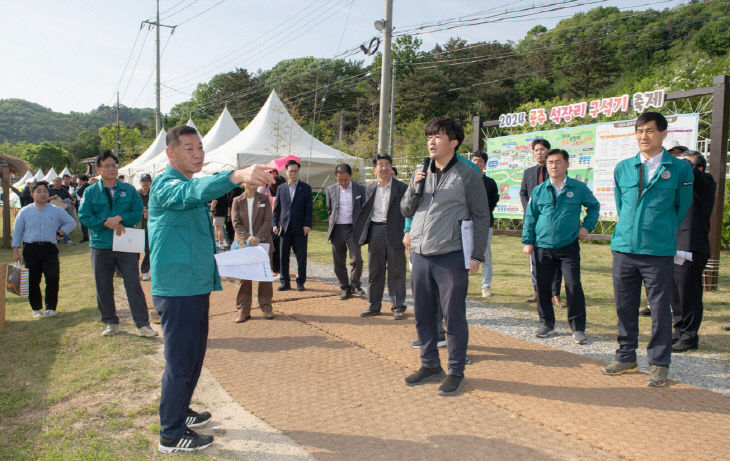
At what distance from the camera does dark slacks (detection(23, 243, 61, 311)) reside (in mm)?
6469

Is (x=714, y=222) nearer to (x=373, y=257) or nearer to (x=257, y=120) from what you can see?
(x=373, y=257)

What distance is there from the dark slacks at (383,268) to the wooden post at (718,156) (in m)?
4.80

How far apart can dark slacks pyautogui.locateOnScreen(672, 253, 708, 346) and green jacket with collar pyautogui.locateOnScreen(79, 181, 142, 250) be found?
19.1ft

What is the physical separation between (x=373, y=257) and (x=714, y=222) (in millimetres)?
5330

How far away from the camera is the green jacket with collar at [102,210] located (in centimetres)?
529

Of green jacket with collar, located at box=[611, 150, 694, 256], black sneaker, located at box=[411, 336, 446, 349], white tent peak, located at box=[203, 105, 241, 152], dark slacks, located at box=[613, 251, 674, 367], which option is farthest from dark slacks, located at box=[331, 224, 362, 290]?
white tent peak, located at box=[203, 105, 241, 152]

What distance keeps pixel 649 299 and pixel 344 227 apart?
424cm

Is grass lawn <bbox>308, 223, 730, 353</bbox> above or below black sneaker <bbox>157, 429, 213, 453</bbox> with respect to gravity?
above

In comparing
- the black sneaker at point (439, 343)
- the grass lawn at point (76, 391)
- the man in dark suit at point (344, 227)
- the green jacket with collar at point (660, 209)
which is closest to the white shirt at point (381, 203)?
the man in dark suit at point (344, 227)

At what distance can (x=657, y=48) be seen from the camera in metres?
44.8

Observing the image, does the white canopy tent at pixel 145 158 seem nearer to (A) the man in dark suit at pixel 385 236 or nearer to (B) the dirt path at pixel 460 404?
(A) the man in dark suit at pixel 385 236

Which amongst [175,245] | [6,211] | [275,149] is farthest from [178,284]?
[275,149]

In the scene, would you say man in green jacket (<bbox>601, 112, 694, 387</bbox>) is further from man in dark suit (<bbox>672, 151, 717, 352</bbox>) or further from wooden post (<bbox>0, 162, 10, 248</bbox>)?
wooden post (<bbox>0, 162, 10, 248</bbox>)

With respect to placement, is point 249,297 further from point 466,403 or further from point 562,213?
point 562,213
